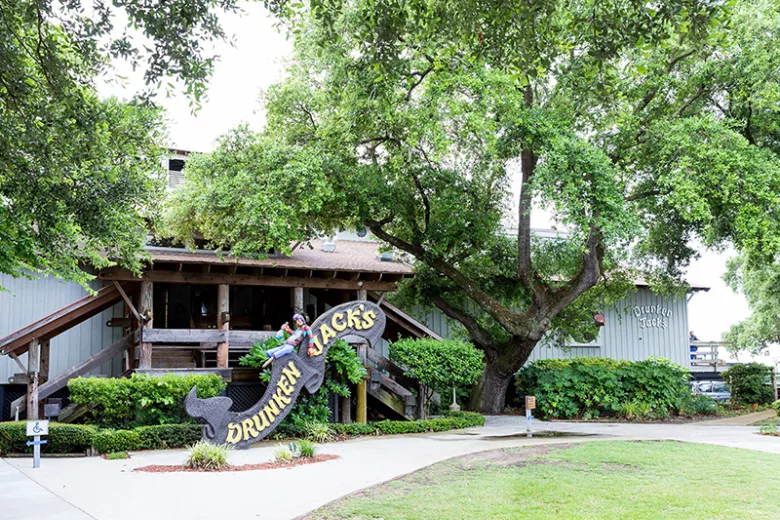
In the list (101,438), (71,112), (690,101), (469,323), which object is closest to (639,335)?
(469,323)

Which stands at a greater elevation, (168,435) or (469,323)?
(469,323)

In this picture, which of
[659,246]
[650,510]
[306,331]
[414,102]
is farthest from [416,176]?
[650,510]

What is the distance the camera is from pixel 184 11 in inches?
342

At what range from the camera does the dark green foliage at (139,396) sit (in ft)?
47.4

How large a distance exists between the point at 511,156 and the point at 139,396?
10.1m

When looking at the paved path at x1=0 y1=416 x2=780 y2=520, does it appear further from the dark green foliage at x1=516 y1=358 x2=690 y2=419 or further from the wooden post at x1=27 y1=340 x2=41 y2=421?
the dark green foliage at x1=516 y1=358 x2=690 y2=419

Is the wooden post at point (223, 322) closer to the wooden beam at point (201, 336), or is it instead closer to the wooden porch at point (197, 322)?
the wooden porch at point (197, 322)

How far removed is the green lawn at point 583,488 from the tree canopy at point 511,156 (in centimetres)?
588

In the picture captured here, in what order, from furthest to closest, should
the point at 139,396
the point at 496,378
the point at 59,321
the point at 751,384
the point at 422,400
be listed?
the point at 751,384 → the point at 496,378 → the point at 422,400 → the point at 59,321 → the point at 139,396

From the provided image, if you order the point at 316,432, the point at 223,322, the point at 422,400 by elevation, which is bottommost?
A: the point at 316,432

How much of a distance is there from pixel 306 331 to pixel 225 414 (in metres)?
2.33

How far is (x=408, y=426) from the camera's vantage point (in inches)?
675

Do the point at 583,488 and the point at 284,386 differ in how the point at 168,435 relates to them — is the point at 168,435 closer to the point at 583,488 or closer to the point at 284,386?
the point at 284,386

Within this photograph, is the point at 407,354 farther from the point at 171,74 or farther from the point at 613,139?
the point at 171,74
